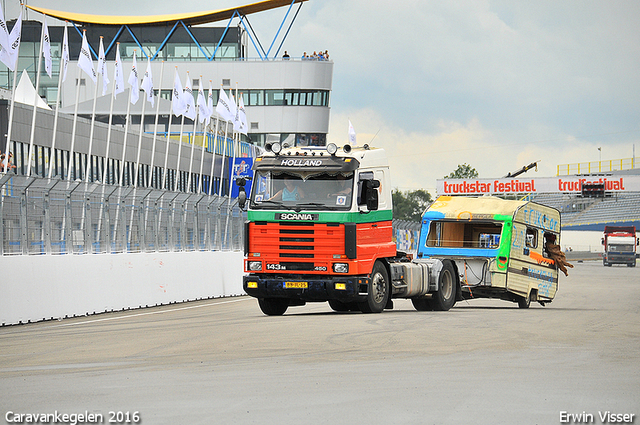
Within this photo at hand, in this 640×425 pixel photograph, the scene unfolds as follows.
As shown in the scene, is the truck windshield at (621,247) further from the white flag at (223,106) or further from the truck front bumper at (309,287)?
the truck front bumper at (309,287)

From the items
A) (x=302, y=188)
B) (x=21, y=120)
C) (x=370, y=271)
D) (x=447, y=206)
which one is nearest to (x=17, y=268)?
(x=302, y=188)

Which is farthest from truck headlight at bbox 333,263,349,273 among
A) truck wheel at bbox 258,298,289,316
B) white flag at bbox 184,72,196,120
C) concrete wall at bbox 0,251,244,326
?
white flag at bbox 184,72,196,120

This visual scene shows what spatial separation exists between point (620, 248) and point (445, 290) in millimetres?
55422

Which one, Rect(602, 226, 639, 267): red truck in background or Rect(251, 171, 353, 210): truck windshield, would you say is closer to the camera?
Rect(251, 171, 353, 210): truck windshield

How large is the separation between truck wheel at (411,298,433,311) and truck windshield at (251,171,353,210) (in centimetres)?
425

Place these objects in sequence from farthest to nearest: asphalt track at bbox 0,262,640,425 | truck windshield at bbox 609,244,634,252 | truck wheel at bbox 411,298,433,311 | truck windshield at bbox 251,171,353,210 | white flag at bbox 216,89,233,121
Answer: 1. truck windshield at bbox 609,244,634,252
2. white flag at bbox 216,89,233,121
3. truck wheel at bbox 411,298,433,311
4. truck windshield at bbox 251,171,353,210
5. asphalt track at bbox 0,262,640,425

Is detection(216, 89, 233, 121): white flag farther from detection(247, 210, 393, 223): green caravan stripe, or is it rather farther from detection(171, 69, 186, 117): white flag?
detection(247, 210, 393, 223): green caravan stripe

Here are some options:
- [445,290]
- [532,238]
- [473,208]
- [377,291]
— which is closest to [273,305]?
[377,291]

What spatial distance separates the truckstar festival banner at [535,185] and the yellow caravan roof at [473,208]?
49842mm

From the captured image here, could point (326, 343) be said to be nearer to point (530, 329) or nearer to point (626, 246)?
point (530, 329)

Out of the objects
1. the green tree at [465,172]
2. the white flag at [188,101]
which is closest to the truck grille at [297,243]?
the white flag at [188,101]

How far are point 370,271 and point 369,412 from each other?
9.44 meters

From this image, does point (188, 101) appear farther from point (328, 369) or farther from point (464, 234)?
point (328, 369)

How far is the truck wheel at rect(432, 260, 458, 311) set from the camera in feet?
63.7
